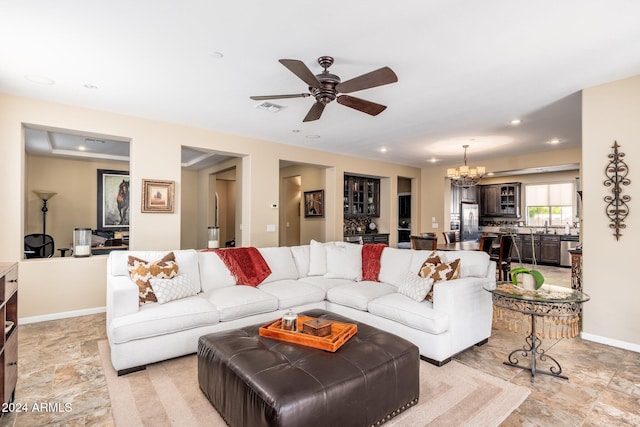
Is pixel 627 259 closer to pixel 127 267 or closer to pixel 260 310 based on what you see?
pixel 260 310

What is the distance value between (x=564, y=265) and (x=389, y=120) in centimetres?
665

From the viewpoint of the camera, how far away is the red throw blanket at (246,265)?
381 cm

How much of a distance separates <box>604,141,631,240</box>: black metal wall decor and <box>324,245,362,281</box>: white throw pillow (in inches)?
107

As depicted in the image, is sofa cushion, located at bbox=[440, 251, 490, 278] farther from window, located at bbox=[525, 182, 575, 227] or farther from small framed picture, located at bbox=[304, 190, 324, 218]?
window, located at bbox=[525, 182, 575, 227]

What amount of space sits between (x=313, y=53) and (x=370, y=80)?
55 cm

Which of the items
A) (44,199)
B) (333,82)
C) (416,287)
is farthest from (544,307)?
(44,199)

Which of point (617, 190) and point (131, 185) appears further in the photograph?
point (131, 185)

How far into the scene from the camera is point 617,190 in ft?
10.6

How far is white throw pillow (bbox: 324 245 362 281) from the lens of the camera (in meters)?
4.22

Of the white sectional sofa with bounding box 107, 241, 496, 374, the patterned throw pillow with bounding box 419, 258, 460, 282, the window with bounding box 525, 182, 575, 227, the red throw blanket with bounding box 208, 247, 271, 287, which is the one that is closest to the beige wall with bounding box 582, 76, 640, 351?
the white sectional sofa with bounding box 107, 241, 496, 374

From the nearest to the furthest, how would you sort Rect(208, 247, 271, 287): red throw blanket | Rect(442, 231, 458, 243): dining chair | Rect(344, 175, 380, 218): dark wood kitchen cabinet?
Rect(208, 247, 271, 287): red throw blanket, Rect(442, 231, 458, 243): dining chair, Rect(344, 175, 380, 218): dark wood kitchen cabinet

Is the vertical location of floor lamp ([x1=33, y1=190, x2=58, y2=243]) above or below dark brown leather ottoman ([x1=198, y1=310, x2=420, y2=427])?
above

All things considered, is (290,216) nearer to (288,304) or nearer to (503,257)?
(503,257)

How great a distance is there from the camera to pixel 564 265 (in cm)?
798
